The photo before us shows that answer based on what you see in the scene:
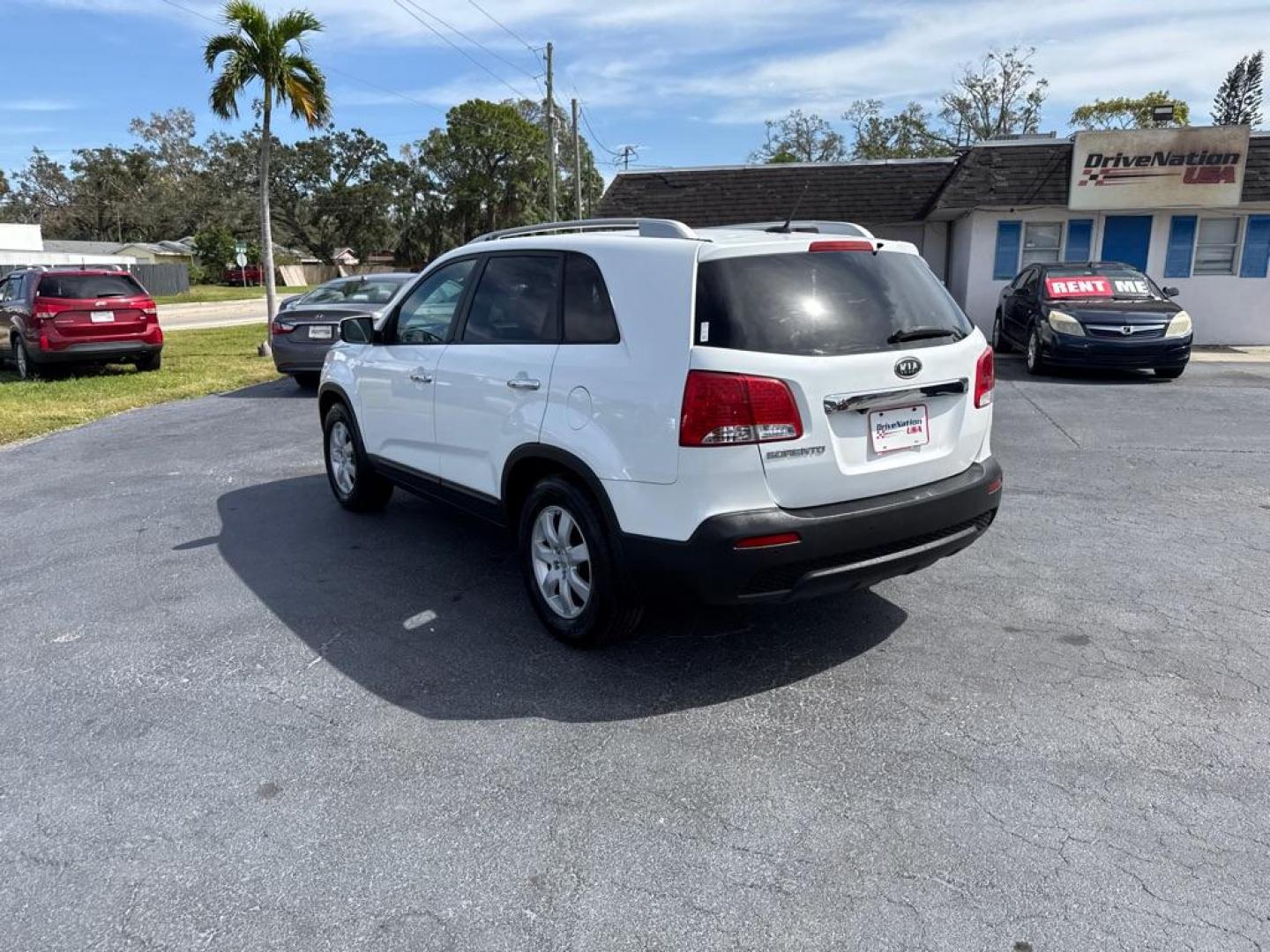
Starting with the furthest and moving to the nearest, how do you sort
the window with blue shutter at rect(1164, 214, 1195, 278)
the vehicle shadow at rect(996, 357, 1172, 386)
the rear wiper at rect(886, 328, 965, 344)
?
the window with blue shutter at rect(1164, 214, 1195, 278), the vehicle shadow at rect(996, 357, 1172, 386), the rear wiper at rect(886, 328, 965, 344)

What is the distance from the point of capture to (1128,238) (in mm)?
17656

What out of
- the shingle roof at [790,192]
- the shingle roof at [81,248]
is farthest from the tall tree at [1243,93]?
the shingle roof at [81,248]

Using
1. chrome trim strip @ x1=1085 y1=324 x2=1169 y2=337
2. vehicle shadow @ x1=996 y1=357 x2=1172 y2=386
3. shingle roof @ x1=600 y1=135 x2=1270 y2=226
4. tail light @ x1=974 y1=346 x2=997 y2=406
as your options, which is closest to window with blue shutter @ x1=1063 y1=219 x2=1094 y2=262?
shingle roof @ x1=600 y1=135 x2=1270 y2=226

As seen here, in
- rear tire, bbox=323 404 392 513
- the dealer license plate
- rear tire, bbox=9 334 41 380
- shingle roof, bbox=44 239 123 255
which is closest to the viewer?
the dealer license plate

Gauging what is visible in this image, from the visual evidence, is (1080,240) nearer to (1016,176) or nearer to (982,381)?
(1016,176)

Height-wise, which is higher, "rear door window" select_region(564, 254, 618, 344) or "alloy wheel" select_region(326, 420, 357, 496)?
"rear door window" select_region(564, 254, 618, 344)

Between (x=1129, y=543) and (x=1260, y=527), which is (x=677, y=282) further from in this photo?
(x=1260, y=527)

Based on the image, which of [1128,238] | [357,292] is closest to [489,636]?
[357,292]

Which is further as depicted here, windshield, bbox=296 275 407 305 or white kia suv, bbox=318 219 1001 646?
windshield, bbox=296 275 407 305

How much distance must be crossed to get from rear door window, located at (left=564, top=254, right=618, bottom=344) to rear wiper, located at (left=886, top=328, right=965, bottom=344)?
3.70 ft

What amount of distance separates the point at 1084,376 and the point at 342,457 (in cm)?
1076

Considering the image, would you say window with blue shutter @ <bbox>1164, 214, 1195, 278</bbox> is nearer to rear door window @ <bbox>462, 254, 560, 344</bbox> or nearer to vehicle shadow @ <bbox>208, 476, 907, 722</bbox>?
vehicle shadow @ <bbox>208, 476, 907, 722</bbox>

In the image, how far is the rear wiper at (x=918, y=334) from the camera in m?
3.67

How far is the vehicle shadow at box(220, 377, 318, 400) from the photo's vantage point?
12.0m
